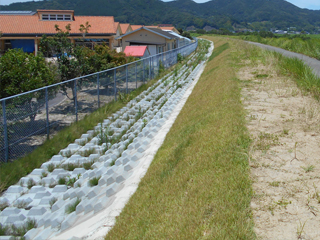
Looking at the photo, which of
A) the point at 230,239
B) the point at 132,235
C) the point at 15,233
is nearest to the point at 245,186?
the point at 230,239

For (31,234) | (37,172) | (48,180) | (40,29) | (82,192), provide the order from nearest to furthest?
(31,234), (82,192), (48,180), (37,172), (40,29)

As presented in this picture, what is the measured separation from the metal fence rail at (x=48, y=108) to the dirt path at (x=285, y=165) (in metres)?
5.33

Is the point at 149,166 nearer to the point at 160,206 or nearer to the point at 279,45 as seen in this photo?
the point at 160,206

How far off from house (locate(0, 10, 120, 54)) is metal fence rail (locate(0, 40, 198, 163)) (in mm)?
31950

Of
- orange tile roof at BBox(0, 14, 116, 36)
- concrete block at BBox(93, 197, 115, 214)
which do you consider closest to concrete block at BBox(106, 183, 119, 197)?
concrete block at BBox(93, 197, 115, 214)

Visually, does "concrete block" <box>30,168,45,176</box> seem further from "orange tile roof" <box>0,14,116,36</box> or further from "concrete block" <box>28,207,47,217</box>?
"orange tile roof" <box>0,14,116,36</box>

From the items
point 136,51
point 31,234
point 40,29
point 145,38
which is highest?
point 40,29

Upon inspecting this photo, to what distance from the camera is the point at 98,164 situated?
8.12m

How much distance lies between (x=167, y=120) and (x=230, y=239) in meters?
8.45

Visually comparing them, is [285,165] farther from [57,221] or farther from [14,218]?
[14,218]

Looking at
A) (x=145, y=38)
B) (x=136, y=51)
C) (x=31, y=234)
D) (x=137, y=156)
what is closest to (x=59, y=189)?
(x=31, y=234)

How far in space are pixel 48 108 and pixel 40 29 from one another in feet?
130

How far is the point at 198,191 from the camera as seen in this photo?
5352mm

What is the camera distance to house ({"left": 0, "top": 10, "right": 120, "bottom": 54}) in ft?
146
